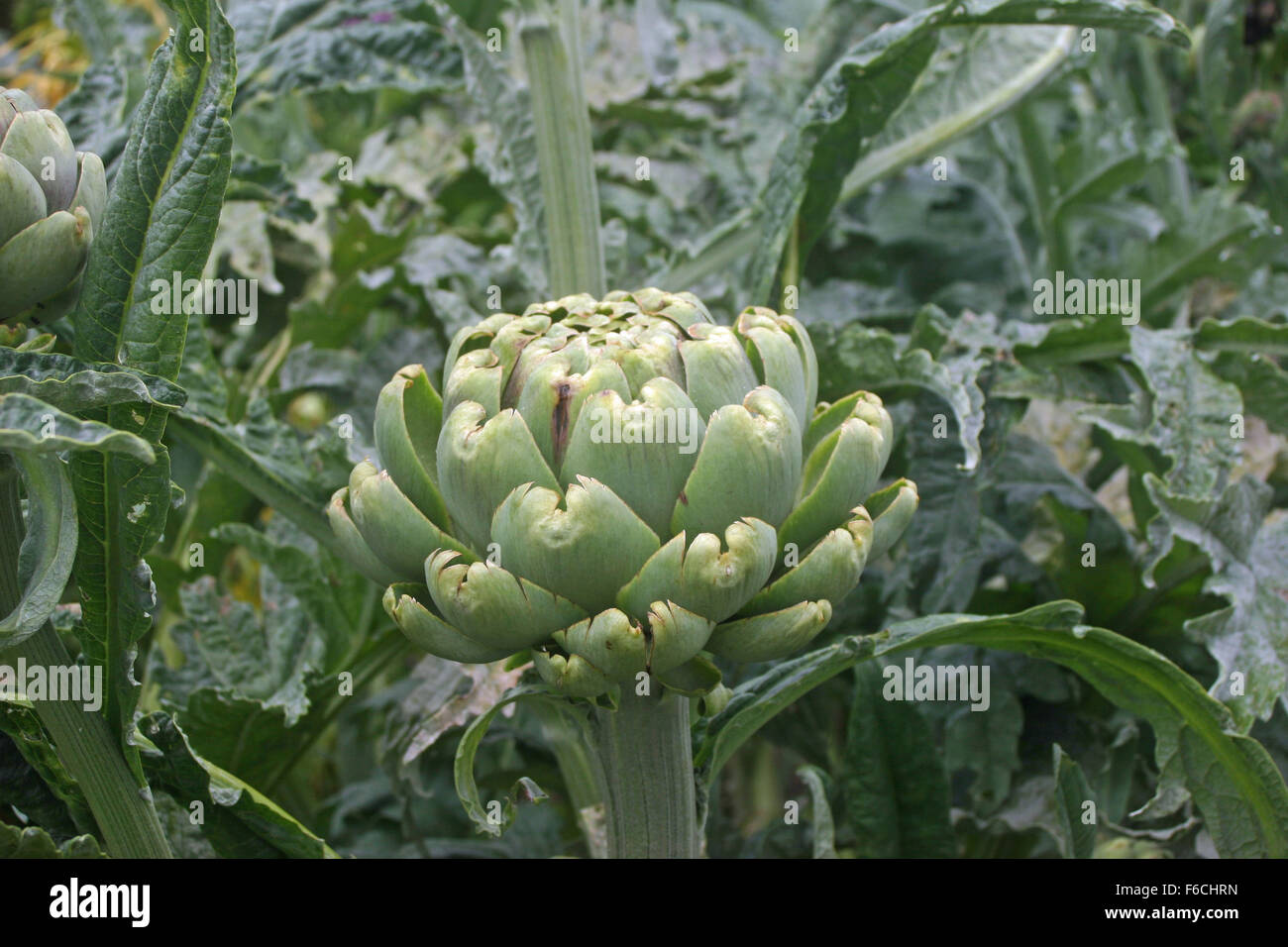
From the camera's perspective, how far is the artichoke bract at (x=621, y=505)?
1.88 ft

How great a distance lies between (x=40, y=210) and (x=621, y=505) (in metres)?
0.33

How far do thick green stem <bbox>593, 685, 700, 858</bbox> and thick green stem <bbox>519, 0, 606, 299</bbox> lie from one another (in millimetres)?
381

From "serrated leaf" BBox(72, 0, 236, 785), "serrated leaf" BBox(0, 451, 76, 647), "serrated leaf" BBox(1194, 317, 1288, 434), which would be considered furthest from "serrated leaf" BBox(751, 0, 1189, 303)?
"serrated leaf" BBox(0, 451, 76, 647)

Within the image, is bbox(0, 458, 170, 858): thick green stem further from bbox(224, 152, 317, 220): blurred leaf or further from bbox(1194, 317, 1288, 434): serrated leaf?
bbox(1194, 317, 1288, 434): serrated leaf

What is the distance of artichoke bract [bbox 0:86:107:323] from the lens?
59cm

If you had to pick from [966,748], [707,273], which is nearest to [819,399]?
[707,273]

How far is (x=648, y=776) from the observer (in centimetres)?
68

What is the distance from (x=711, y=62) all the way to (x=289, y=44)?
1.80 feet

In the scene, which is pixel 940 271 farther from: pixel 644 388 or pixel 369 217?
pixel 644 388

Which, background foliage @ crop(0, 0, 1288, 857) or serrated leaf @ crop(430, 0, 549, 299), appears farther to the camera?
serrated leaf @ crop(430, 0, 549, 299)

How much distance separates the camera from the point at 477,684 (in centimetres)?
82

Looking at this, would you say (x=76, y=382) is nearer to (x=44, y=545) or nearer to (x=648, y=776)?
(x=44, y=545)

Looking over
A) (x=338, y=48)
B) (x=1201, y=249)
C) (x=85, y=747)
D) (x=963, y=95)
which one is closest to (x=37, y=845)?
(x=85, y=747)

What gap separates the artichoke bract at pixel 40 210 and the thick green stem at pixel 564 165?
36cm
